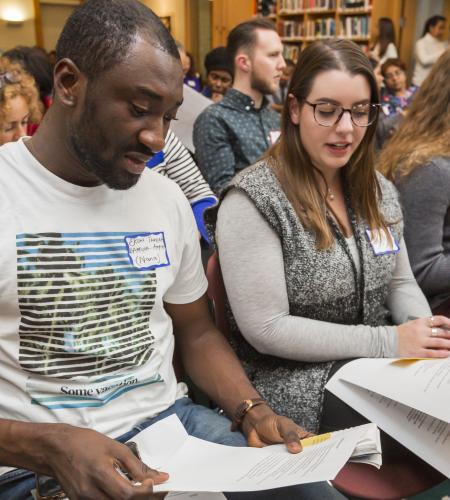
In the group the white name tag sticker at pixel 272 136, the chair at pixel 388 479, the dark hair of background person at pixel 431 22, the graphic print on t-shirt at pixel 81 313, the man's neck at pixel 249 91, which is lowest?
the chair at pixel 388 479

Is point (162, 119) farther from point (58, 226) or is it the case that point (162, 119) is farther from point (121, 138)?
point (58, 226)

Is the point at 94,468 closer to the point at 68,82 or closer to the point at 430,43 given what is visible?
the point at 68,82

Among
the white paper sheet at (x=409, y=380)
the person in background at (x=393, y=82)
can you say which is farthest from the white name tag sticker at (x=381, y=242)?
the person in background at (x=393, y=82)

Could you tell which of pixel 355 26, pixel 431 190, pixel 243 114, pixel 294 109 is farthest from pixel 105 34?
pixel 355 26

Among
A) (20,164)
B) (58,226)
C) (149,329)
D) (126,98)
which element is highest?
(126,98)

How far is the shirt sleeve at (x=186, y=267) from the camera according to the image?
1.18 meters

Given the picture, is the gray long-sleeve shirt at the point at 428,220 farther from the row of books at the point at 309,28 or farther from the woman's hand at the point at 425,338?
the row of books at the point at 309,28

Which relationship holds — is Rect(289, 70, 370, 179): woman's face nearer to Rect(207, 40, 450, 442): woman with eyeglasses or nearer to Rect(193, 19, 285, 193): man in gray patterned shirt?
Rect(207, 40, 450, 442): woman with eyeglasses

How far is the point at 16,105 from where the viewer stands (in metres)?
1.71

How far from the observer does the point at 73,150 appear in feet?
3.13

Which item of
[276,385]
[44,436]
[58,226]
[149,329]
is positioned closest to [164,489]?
[44,436]

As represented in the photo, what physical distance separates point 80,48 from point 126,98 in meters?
0.12

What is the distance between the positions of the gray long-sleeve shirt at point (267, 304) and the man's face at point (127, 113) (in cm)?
37

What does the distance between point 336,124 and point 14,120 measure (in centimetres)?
98
